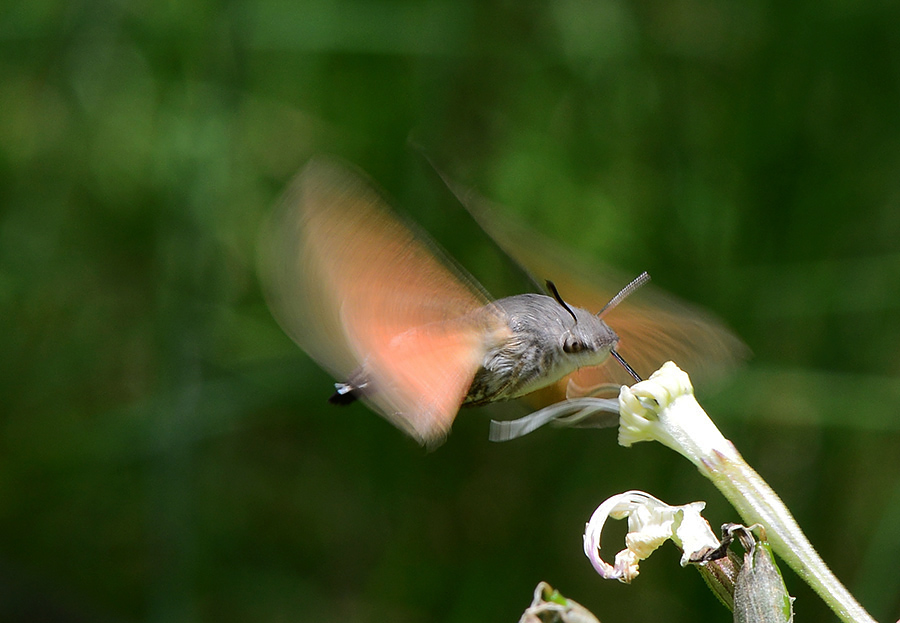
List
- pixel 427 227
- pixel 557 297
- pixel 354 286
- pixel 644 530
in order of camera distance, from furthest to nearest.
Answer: pixel 427 227 < pixel 557 297 < pixel 354 286 < pixel 644 530

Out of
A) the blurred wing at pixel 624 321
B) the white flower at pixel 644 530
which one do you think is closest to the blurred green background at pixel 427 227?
the blurred wing at pixel 624 321

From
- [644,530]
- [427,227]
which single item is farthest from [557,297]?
[427,227]

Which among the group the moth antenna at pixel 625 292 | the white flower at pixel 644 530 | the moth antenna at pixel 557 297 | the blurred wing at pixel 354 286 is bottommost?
the white flower at pixel 644 530

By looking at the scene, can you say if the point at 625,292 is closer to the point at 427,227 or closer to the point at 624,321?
the point at 624,321

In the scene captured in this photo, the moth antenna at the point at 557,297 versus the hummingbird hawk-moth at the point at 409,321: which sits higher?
the moth antenna at the point at 557,297

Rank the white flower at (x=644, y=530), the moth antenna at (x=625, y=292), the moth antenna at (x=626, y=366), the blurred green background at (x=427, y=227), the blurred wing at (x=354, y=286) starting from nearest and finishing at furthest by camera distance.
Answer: the white flower at (x=644, y=530), the blurred wing at (x=354, y=286), the moth antenna at (x=626, y=366), the moth antenna at (x=625, y=292), the blurred green background at (x=427, y=227)

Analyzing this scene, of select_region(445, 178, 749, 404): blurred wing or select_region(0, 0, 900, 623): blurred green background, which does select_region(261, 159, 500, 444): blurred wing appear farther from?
select_region(0, 0, 900, 623): blurred green background

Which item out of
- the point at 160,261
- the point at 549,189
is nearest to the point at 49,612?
the point at 160,261

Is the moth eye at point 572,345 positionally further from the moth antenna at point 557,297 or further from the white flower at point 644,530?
the white flower at point 644,530
